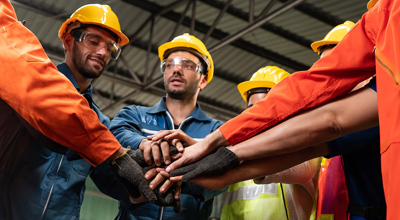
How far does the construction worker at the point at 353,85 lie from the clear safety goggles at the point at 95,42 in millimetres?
1398

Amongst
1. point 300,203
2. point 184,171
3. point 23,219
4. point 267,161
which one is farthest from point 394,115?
point 23,219

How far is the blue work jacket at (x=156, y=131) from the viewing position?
3234mm

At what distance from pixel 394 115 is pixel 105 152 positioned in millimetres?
1687

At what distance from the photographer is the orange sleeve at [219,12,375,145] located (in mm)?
2025

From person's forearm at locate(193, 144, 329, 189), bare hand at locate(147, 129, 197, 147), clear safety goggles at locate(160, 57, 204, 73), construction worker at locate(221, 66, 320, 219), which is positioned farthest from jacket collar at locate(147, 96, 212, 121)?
person's forearm at locate(193, 144, 329, 189)

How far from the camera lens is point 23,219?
2.90 m

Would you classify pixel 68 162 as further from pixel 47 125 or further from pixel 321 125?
pixel 321 125

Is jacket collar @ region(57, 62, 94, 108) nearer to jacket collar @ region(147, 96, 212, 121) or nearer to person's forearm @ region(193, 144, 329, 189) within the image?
jacket collar @ region(147, 96, 212, 121)

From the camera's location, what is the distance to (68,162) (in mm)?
3213

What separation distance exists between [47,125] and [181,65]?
175 centimetres

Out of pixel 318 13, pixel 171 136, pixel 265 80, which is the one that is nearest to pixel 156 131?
pixel 171 136

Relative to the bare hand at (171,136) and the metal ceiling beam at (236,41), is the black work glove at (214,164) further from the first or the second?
the metal ceiling beam at (236,41)

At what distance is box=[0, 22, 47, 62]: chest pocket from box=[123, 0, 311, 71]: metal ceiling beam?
748cm

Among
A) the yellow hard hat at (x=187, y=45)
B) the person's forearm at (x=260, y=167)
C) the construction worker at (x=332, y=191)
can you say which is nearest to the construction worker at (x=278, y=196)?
the construction worker at (x=332, y=191)
